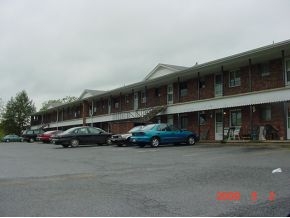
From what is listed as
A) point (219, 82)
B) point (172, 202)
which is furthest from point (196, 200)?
point (219, 82)

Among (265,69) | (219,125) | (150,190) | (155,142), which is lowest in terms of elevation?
(150,190)

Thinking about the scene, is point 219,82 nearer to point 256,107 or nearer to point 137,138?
point 256,107

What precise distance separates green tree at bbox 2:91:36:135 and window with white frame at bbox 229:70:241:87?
6993 centimetres

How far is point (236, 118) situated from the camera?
27609 mm

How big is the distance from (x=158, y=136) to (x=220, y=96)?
5403mm

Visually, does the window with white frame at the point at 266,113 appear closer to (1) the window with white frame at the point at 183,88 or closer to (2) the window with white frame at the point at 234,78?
(2) the window with white frame at the point at 234,78

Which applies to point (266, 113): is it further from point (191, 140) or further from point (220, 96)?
point (191, 140)

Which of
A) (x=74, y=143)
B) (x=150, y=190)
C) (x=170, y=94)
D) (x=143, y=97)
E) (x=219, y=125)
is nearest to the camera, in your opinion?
(x=150, y=190)

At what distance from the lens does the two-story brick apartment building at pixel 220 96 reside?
23.5m

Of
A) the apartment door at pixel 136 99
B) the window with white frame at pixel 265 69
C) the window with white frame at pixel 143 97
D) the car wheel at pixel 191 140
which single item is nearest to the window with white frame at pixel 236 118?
the window with white frame at pixel 265 69

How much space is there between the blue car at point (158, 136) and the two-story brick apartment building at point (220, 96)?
245 cm

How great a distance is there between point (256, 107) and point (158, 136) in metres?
6.50

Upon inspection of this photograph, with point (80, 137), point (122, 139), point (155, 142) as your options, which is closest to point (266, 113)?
point (155, 142)
